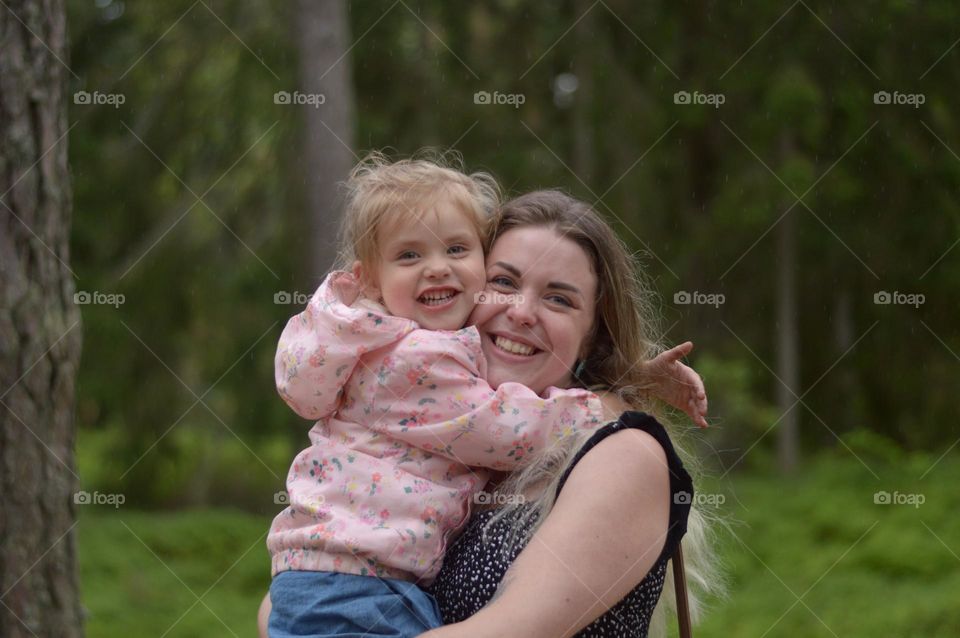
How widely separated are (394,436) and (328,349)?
0.72 ft

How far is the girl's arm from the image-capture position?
6.07 feet

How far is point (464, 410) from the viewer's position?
6.99 feet

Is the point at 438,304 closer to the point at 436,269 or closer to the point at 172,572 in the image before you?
the point at 436,269

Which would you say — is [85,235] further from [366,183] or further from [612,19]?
[366,183]

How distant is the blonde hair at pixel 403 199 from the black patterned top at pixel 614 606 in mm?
584

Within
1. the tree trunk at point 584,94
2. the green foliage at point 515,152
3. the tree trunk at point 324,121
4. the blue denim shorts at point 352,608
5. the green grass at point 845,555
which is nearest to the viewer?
the blue denim shorts at point 352,608

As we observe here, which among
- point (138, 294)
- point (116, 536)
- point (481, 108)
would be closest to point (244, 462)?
point (116, 536)

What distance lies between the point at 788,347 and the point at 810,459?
4.58 ft

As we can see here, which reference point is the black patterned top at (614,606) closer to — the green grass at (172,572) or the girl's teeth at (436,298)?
the girl's teeth at (436,298)

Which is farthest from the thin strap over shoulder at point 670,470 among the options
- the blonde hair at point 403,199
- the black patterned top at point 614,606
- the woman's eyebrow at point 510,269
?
the blonde hair at point 403,199

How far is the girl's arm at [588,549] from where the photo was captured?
1.85m

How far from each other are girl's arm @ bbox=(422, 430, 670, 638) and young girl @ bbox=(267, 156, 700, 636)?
0.18 m

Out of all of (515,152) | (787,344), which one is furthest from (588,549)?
(787,344)

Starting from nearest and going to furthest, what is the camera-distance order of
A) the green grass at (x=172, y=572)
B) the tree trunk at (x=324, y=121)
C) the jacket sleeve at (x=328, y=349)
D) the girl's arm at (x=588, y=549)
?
the girl's arm at (x=588, y=549)
the jacket sleeve at (x=328, y=349)
the tree trunk at (x=324, y=121)
the green grass at (x=172, y=572)
